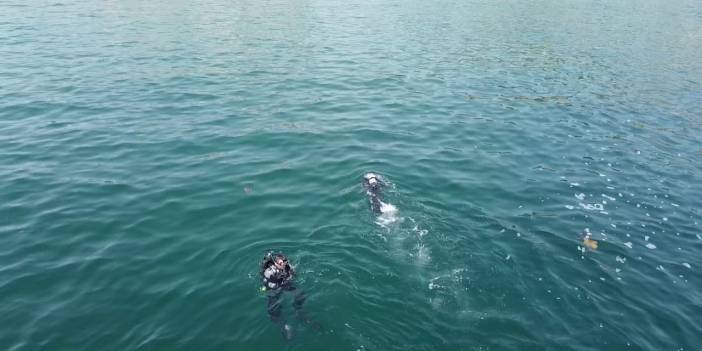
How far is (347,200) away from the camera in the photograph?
1798cm

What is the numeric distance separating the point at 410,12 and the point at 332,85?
42.2 m

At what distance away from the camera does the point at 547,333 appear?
11.6m

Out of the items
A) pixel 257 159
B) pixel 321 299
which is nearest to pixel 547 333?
pixel 321 299

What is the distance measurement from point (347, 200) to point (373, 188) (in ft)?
Answer: 3.85

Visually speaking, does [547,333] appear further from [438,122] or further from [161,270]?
[438,122]

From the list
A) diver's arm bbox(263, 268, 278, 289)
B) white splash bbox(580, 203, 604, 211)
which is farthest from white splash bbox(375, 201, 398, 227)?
white splash bbox(580, 203, 604, 211)

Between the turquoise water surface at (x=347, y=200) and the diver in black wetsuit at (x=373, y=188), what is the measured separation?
47cm

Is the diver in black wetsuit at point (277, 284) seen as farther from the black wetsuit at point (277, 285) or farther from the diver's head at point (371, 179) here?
the diver's head at point (371, 179)

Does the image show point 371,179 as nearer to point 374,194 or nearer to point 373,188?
point 373,188

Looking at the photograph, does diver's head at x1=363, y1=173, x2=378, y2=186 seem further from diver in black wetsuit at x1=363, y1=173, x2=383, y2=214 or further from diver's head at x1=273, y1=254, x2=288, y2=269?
diver's head at x1=273, y1=254, x2=288, y2=269

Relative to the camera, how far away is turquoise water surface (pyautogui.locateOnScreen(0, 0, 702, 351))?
39.1 ft

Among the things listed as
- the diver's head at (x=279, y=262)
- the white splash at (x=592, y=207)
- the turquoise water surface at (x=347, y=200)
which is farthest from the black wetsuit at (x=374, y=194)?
the white splash at (x=592, y=207)

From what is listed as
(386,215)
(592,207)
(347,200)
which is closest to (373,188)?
(347,200)

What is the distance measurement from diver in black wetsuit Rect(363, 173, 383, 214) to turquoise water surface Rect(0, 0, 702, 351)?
471 mm
